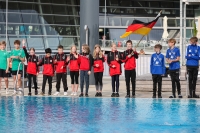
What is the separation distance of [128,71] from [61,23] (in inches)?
1152

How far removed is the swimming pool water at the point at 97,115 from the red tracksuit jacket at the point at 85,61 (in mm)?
1452

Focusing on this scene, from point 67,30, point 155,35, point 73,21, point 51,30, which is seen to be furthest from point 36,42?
point 155,35

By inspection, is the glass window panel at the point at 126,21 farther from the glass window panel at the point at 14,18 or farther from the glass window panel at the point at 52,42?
the glass window panel at the point at 14,18

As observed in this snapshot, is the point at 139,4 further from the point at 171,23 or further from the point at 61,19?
the point at 61,19

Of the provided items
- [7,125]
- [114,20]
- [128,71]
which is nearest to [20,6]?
[114,20]

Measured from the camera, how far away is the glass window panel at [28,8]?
45438mm

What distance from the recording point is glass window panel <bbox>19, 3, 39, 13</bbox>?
4544 cm

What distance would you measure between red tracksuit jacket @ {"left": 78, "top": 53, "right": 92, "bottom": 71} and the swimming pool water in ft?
4.76

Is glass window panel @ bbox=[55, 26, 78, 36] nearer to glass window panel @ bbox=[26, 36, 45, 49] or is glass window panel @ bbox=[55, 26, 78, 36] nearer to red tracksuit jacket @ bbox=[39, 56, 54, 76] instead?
glass window panel @ bbox=[26, 36, 45, 49]

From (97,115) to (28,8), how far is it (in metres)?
33.6

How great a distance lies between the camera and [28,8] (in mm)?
45750

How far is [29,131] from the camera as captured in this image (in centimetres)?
1048

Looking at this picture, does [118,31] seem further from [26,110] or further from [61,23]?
[26,110]

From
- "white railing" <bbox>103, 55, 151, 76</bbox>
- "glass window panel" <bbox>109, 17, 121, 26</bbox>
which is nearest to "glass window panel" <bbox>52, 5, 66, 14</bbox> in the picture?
"glass window panel" <bbox>109, 17, 121, 26</bbox>
